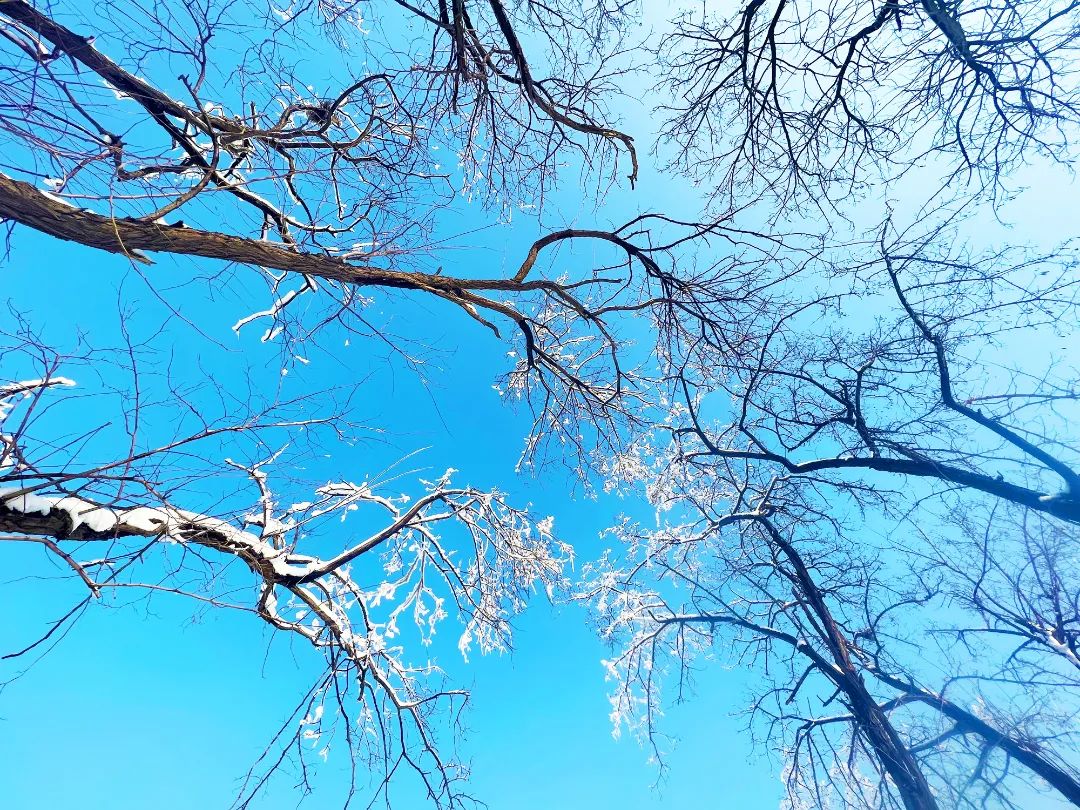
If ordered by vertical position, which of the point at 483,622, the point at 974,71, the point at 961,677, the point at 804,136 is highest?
the point at 804,136

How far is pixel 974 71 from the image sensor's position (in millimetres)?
3418

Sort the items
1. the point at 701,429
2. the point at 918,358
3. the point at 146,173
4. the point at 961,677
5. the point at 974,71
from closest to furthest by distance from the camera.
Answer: the point at 146,173 < the point at 974,71 < the point at 918,358 < the point at 961,677 < the point at 701,429

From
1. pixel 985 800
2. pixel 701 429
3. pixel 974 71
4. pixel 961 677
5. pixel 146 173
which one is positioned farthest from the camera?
pixel 701 429

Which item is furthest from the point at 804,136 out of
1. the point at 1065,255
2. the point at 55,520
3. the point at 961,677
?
the point at 961,677

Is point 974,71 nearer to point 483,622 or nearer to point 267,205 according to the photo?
point 267,205

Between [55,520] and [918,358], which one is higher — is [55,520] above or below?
below

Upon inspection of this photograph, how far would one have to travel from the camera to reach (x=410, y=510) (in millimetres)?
3975

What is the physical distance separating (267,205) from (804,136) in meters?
4.94

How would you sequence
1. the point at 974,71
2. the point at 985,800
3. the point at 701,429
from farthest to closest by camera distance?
1. the point at 701,429
2. the point at 985,800
3. the point at 974,71

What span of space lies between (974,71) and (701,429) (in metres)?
4.26

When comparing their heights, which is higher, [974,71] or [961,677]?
[974,71]

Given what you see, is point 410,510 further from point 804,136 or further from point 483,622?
point 804,136

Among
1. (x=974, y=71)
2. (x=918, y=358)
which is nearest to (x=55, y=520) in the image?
(x=974, y=71)

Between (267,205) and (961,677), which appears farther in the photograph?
(961,677)
